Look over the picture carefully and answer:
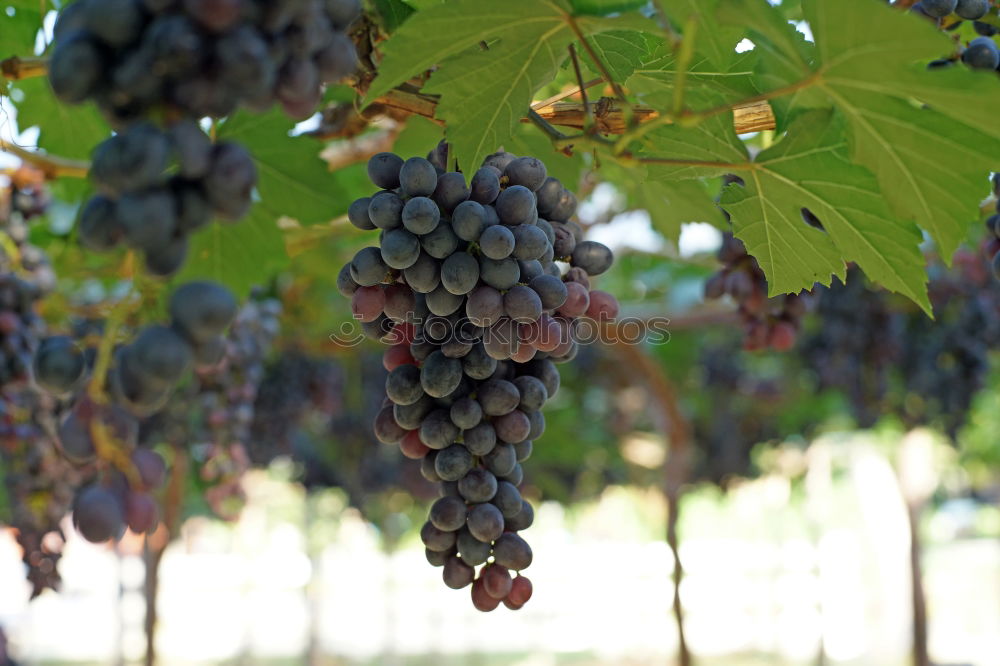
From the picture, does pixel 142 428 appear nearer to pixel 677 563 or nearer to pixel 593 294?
pixel 677 563

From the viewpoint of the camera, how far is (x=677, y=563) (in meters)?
4.66

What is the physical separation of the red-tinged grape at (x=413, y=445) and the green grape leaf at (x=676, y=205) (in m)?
0.71

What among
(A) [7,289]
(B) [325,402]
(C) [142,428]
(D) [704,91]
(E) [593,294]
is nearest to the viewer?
(D) [704,91]

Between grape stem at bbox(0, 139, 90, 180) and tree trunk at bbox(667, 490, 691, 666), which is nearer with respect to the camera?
grape stem at bbox(0, 139, 90, 180)

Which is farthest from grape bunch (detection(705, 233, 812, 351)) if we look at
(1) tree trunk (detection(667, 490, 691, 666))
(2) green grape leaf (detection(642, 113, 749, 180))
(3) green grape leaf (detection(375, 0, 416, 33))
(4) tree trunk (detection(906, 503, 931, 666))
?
(4) tree trunk (detection(906, 503, 931, 666))

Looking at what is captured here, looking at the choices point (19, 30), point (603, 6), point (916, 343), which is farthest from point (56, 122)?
point (916, 343)

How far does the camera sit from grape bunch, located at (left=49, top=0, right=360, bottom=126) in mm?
693

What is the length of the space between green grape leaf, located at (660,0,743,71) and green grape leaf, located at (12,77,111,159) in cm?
169

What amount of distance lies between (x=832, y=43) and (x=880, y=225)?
1.47 ft

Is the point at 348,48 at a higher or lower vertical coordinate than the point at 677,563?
higher

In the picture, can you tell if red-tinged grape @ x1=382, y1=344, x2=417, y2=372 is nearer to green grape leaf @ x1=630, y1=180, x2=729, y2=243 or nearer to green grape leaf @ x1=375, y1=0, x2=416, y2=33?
green grape leaf @ x1=375, y1=0, x2=416, y2=33

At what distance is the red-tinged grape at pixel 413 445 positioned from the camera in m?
1.38

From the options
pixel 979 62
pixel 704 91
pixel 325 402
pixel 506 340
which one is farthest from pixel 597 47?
pixel 325 402

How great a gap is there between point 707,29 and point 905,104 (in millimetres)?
300
